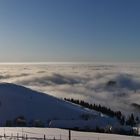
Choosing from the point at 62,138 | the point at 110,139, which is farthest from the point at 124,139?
the point at 62,138

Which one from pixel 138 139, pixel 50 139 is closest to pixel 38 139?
pixel 50 139

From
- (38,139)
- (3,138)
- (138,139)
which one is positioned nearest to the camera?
(138,139)

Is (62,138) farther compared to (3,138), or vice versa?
(3,138)

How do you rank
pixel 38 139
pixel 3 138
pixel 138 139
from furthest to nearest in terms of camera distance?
1. pixel 3 138
2. pixel 38 139
3. pixel 138 139

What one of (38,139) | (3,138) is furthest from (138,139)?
(3,138)

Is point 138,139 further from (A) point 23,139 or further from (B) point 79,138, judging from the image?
(A) point 23,139

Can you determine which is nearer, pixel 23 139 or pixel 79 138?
pixel 79 138

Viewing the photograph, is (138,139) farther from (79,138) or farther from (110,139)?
(79,138)
